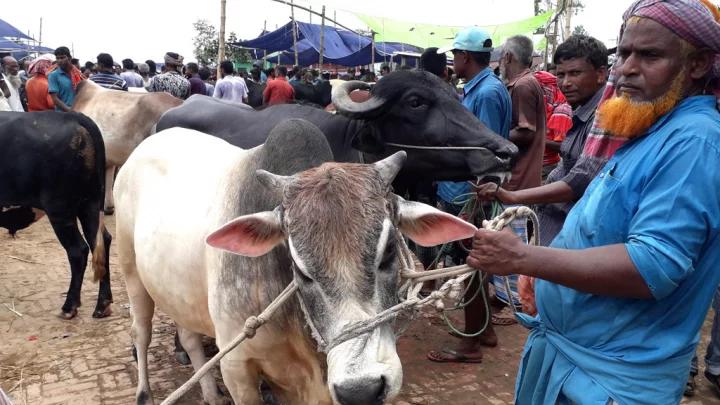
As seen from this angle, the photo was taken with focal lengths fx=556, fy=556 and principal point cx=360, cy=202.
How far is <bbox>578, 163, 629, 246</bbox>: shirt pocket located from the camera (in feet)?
5.50

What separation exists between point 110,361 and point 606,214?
4088 mm

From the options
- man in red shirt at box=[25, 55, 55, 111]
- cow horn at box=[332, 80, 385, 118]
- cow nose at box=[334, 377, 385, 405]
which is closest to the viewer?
cow nose at box=[334, 377, 385, 405]

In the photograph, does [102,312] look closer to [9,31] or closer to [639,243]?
[639,243]

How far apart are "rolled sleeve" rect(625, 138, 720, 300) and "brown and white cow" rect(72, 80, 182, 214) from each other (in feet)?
25.0

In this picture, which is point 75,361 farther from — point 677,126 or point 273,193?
point 677,126

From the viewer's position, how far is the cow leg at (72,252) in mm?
5309

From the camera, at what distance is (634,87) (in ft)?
5.65

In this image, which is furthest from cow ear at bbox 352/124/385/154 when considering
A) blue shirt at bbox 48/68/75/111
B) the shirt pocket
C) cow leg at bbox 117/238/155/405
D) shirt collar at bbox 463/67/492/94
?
blue shirt at bbox 48/68/75/111

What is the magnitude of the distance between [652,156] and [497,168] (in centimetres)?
234

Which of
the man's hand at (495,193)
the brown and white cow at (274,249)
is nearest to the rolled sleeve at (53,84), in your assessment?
the brown and white cow at (274,249)

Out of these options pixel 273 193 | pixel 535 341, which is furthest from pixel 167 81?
pixel 535 341

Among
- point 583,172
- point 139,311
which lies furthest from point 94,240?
point 583,172

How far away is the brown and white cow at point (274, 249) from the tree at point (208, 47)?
26898 mm

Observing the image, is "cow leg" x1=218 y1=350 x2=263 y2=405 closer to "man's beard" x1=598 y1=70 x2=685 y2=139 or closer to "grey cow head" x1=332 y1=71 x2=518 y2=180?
"man's beard" x1=598 y1=70 x2=685 y2=139
